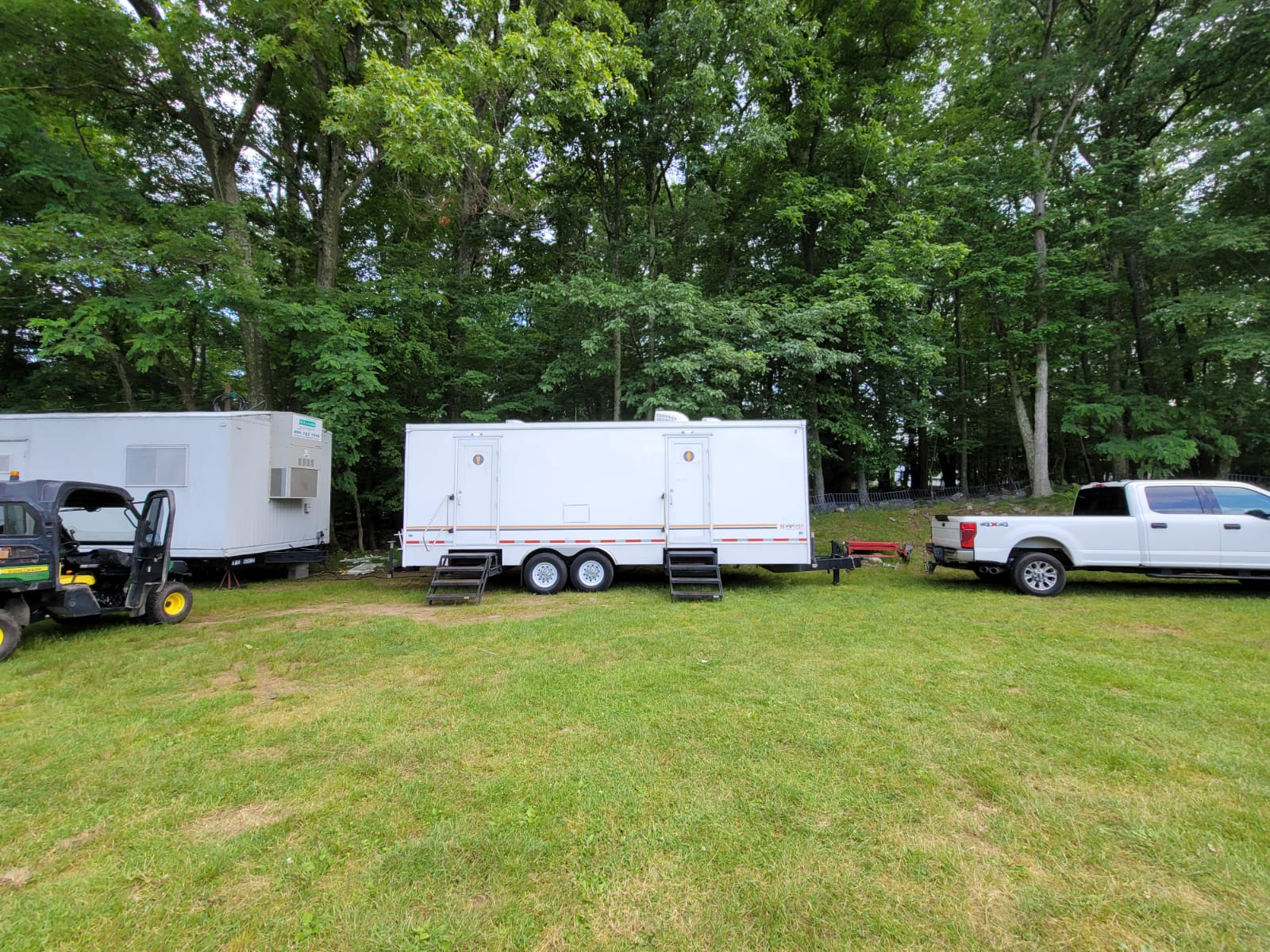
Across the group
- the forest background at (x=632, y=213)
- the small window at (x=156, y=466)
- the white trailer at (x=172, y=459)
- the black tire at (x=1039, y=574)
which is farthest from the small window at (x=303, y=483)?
the black tire at (x=1039, y=574)

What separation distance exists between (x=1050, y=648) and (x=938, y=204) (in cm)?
1488

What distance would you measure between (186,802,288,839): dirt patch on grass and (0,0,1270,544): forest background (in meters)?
9.39

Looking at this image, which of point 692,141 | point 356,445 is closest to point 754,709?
point 356,445

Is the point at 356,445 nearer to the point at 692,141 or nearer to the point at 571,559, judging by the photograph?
the point at 571,559

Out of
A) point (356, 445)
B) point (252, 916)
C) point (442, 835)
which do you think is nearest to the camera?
point (252, 916)

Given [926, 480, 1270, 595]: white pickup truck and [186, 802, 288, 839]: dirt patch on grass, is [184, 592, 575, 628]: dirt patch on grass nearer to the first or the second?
[186, 802, 288, 839]: dirt patch on grass

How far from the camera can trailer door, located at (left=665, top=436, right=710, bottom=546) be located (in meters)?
8.92

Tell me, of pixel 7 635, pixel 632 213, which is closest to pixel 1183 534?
pixel 632 213

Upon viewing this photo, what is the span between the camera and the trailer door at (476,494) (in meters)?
9.03

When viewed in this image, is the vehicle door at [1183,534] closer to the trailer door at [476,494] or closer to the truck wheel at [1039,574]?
the truck wheel at [1039,574]

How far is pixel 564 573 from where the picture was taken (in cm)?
911

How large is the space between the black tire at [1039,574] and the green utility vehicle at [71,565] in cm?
1217

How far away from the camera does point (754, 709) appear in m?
4.11

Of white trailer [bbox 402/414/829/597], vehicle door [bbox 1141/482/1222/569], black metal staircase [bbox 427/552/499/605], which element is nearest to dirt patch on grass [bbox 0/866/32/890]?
black metal staircase [bbox 427/552/499/605]
